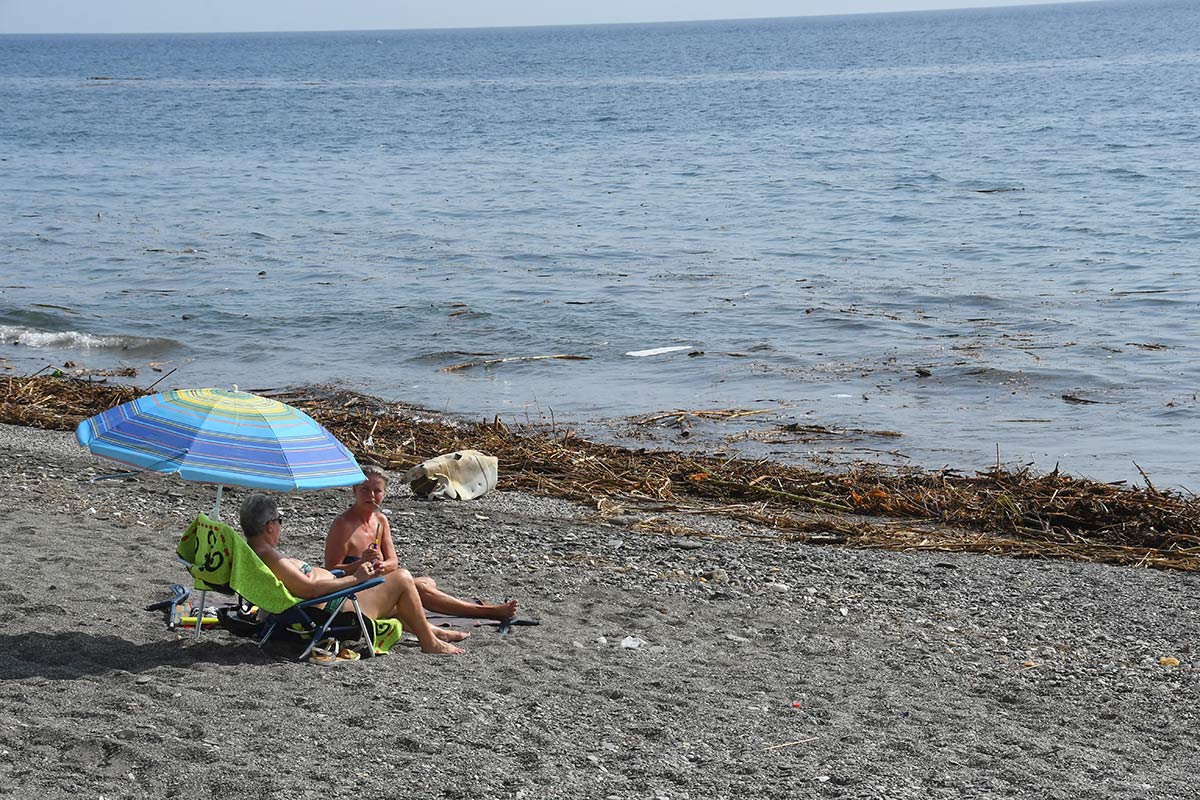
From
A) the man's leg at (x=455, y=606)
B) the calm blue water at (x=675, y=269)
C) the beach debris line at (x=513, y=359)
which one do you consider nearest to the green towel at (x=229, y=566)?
the man's leg at (x=455, y=606)

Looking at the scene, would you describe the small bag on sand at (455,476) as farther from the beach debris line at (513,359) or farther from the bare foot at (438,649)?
the beach debris line at (513,359)

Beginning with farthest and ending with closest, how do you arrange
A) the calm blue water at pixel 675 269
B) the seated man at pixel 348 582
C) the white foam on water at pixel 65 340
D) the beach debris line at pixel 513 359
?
the white foam on water at pixel 65 340, the beach debris line at pixel 513 359, the calm blue water at pixel 675 269, the seated man at pixel 348 582

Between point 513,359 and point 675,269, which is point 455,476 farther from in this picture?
point 675,269

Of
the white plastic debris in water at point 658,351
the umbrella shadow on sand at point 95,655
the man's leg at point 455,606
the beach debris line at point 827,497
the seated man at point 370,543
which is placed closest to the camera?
the umbrella shadow on sand at point 95,655

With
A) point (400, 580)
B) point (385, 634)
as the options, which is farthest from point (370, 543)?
point (385, 634)

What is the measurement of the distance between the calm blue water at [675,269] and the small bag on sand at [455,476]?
2685 millimetres

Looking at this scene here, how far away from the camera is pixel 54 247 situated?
22.9m

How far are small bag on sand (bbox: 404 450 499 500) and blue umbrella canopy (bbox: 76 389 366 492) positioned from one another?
10.2 feet

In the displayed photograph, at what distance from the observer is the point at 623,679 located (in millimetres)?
5645

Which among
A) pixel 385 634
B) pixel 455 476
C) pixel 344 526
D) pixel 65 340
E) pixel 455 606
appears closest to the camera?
pixel 385 634

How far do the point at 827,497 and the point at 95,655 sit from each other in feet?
18.0

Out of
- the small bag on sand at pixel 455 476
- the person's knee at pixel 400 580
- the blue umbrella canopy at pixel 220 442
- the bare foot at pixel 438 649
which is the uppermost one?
the blue umbrella canopy at pixel 220 442

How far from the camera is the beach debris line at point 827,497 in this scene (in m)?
8.27

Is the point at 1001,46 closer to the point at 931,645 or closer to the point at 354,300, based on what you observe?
the point at 354,300
